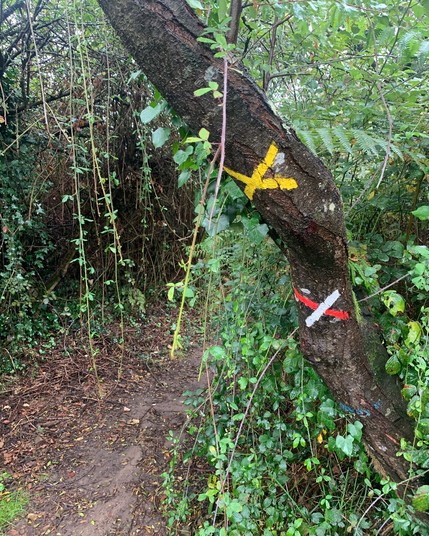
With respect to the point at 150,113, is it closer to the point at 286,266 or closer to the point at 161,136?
the point at 161,136

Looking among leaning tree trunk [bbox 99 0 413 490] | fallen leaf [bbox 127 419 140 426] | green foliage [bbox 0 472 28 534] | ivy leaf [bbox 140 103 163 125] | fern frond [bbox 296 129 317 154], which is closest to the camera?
leaning tree trunk [bbox 99 0 413 490]

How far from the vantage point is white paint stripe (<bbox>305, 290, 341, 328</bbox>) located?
126 cm

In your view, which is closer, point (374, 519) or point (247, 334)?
point (374, 519)

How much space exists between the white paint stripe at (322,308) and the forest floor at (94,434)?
147cm

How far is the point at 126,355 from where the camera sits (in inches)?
143

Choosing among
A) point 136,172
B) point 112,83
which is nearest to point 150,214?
point 136,172

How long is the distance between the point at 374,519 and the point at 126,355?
2.61 meters

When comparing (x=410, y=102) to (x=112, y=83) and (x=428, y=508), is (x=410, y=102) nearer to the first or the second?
(x=428, y=508)

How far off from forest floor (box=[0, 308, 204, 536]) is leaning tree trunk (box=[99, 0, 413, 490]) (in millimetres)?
1644

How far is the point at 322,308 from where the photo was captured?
4.18ft

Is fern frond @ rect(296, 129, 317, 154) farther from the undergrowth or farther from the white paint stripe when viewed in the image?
the white paint stripe

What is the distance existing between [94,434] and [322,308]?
2.16 meters

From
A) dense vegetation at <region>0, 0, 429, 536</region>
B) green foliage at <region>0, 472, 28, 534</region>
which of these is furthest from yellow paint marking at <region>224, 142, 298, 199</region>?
green foliage at <region>0, 472, 28, 534</region>

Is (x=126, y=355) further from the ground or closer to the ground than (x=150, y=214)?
closer to the ground
